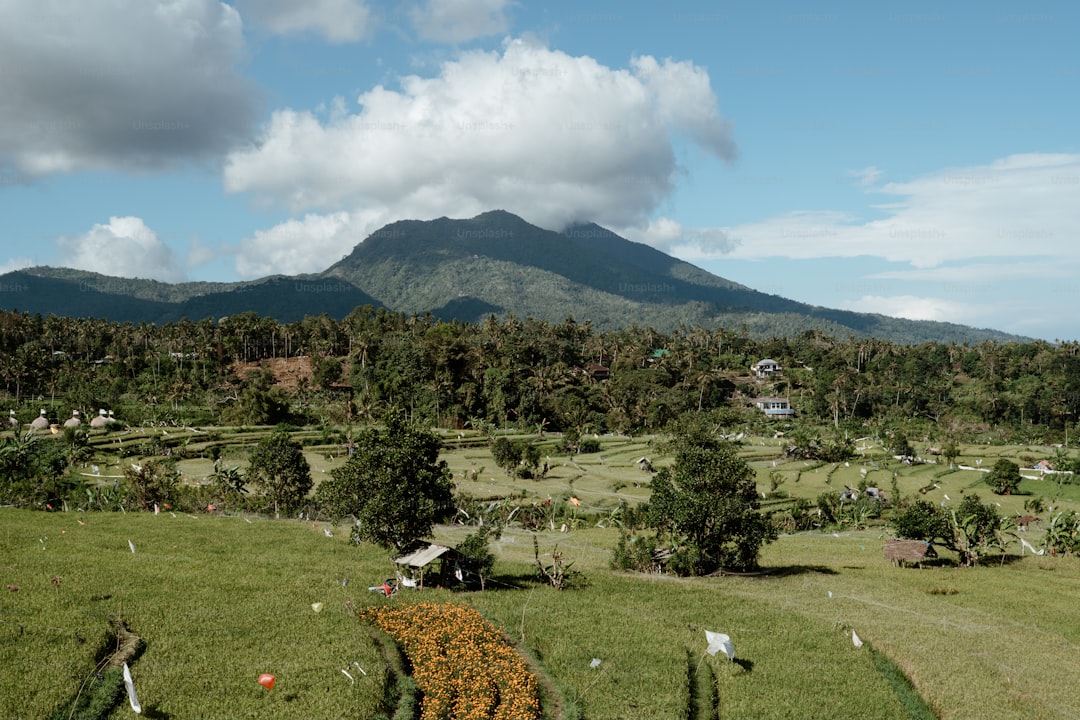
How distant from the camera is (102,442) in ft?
286

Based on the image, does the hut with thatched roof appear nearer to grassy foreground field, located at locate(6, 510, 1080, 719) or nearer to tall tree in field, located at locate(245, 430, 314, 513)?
tall tree in field, located at locate(245, 430, 314, 513)

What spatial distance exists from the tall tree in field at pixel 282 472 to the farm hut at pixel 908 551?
45.4m

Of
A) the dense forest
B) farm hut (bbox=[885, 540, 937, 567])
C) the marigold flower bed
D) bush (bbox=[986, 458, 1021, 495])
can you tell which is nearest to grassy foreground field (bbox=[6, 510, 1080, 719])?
the marigold flower bed

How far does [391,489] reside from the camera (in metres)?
32.6

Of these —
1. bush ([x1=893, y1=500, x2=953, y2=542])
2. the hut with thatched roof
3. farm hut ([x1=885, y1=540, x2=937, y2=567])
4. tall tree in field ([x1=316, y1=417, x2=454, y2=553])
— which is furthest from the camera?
the hut with thatched roof

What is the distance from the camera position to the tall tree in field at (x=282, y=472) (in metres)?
55.9

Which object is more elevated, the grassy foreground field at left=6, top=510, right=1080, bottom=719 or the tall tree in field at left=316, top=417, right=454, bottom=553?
the tall tree in field at left=316, top=417, right=454, bottom=553

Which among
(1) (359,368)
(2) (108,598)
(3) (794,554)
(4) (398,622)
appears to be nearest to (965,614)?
(3) (794,554)

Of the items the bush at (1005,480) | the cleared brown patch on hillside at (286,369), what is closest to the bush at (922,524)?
the bush at (1005,480)

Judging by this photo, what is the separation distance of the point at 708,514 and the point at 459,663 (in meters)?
19.7

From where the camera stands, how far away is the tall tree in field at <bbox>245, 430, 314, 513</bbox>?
55.9 metres

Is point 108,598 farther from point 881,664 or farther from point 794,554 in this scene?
point 794,554

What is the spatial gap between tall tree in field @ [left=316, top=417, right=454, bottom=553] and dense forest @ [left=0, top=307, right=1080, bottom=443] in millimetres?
83131

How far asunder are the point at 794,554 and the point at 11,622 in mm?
45548
